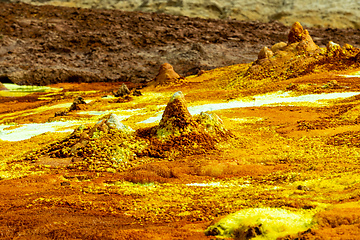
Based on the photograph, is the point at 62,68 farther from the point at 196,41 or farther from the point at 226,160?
the point at 226,160

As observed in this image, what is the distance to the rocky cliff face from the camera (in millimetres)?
73312

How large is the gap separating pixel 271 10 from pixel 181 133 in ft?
212

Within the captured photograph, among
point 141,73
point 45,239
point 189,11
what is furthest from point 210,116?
point 189,11

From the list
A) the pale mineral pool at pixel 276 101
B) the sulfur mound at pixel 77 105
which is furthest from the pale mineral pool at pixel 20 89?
the pale mineral pool at pixel 276 101

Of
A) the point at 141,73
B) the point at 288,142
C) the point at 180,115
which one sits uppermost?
the point at 180,115

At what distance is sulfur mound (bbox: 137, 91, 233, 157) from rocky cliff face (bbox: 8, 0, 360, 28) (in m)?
59.8

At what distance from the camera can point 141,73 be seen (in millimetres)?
54750

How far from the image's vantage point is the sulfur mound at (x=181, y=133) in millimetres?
15172

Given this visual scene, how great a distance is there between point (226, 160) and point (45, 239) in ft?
23.5

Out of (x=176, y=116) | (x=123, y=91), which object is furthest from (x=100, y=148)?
(x=123, y=91)

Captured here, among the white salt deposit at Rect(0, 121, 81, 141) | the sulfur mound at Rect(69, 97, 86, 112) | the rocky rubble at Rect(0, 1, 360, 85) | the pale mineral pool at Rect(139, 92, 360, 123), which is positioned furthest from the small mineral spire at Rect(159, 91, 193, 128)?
the rocky rubble at Rect(0, 1, 360, 85)

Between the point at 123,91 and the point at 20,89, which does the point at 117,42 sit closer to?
the point at 20,89

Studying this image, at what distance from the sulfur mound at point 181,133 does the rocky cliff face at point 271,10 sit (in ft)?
196

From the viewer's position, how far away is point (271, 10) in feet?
251
